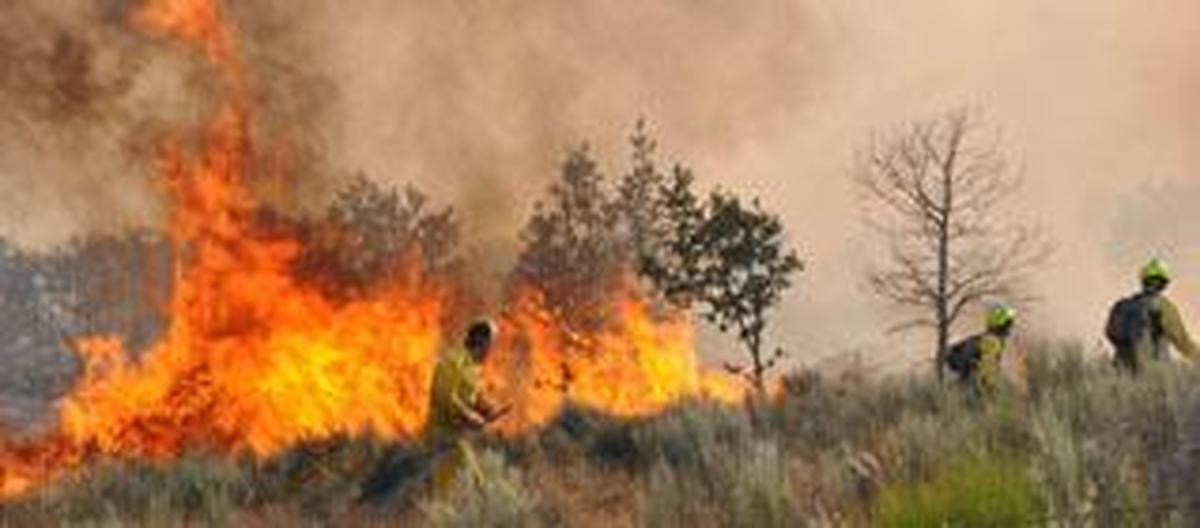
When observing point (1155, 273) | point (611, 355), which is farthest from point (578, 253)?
point (1155, 273)

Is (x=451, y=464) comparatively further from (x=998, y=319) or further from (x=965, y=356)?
(x=998, y=319)

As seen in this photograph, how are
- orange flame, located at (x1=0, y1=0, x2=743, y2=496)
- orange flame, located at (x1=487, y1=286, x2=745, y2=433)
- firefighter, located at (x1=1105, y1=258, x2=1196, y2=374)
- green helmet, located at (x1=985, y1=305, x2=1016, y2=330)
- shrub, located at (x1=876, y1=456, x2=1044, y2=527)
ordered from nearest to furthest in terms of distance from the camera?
1. shrub, located at (x1=876, y1=456, x2=1044, y2=527)
2. firefighter, located at (x1=1105, y1=258, x2=1196, y2=374)
3. green helmet, located at (x1=985, y1=305, x2=1016, y2=330)
4. orange flame, located at (x1=0, y1=0, x2=743, y2=496)
5. orange flame, located at (x1=487, y1=286, x2=745, y2=433)

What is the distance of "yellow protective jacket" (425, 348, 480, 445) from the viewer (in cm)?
1489

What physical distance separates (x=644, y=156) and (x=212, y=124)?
9624 mm

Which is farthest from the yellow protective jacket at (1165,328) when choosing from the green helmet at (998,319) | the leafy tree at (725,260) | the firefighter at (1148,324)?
the leafy tree at (725,260)

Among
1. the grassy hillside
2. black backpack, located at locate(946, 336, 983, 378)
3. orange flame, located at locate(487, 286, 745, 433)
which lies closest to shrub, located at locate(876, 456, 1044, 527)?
the grassy hillside

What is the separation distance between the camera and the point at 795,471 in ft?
33.7

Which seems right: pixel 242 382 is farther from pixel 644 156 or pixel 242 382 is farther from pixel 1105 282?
pixel 1105 282

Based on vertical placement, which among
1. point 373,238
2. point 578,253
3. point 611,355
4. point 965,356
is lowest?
point 965,356

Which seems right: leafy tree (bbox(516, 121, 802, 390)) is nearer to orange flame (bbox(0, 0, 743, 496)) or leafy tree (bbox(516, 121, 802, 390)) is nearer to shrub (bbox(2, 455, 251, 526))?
orange flame (bbox(0, 0, 743, 496))

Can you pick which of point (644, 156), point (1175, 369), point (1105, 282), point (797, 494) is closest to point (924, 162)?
point (644, 156)

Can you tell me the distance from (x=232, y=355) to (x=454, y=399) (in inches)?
775

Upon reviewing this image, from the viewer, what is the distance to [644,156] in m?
42.3

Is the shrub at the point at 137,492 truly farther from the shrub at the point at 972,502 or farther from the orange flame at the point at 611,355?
the orange flame at the point at 611,355
